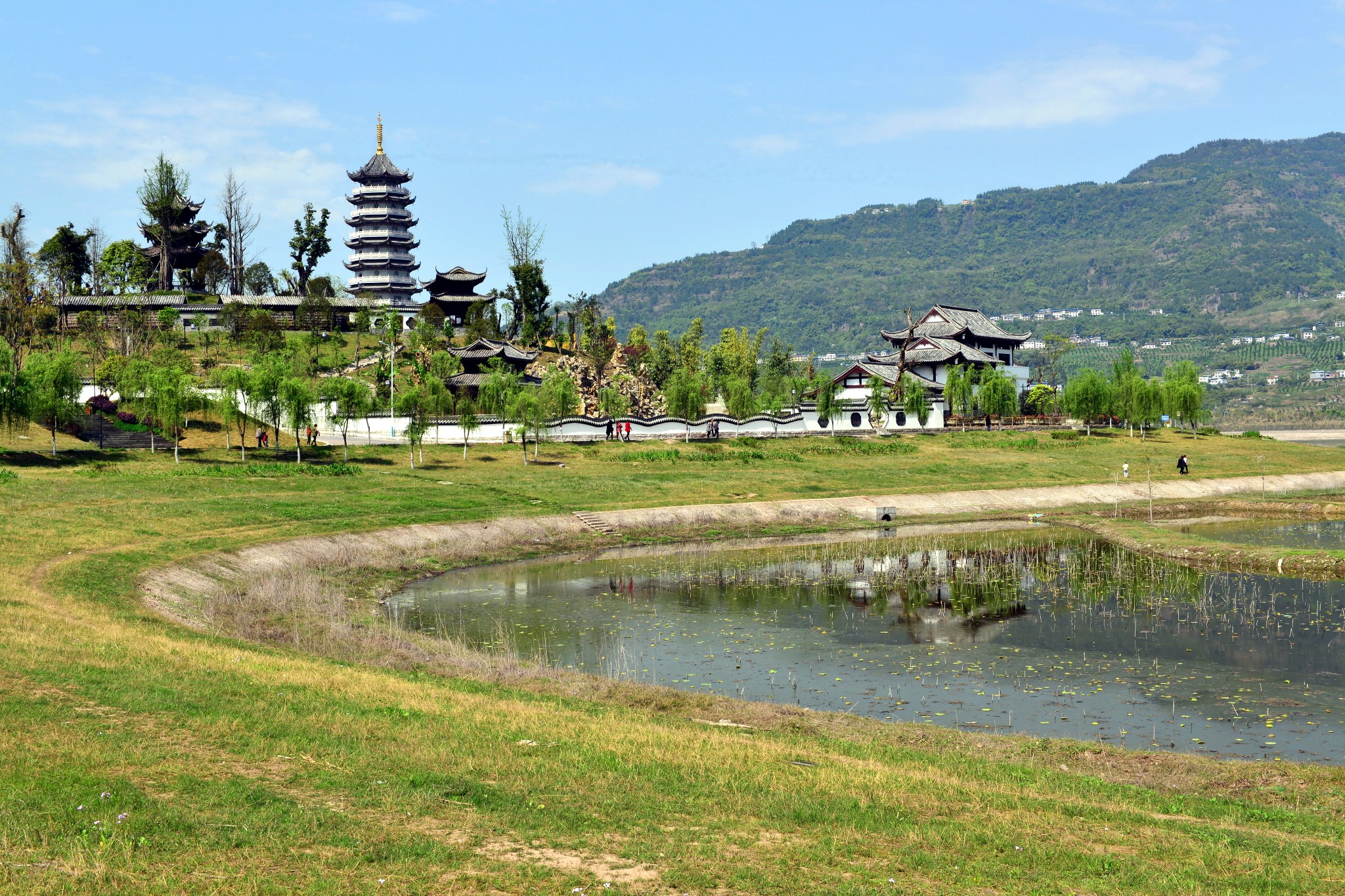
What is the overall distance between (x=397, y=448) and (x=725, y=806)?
201 ft

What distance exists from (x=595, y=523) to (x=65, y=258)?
93.3m

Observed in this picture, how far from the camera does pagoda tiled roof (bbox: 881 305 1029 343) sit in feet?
414

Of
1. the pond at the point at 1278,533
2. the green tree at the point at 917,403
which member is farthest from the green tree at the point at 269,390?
the green tree at the point at 917,403

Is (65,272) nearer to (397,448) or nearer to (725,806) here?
(397,448)

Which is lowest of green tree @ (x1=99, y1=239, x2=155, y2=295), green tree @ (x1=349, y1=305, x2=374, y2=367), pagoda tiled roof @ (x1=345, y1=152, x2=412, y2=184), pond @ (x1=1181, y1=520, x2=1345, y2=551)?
pond @ (x1=1181, y1=520, x2=1345, y2=551)

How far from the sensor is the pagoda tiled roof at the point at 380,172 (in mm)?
134000

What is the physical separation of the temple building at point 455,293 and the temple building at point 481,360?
2142 centimetres

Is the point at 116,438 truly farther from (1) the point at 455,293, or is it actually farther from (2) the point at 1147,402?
(2) the point at 1147,402

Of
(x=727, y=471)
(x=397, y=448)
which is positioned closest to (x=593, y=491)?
(x=727, y=471)

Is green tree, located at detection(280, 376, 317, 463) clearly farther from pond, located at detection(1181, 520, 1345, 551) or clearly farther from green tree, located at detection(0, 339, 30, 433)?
pond, located at detection(1181, 520, 1345, 551)

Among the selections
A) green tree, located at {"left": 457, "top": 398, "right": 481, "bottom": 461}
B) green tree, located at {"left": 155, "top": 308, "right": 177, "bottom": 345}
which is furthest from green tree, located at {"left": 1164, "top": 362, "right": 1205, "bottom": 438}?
green tree, located at {"left": 155, "top": 308, "right": 177, "bottom": 345}

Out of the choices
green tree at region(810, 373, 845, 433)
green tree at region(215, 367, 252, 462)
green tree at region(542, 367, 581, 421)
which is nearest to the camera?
green tree at region(215, 367, 252, 462)

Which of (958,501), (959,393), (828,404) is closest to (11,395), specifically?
(958,501)

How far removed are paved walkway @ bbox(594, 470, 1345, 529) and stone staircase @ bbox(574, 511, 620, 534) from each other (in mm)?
332
